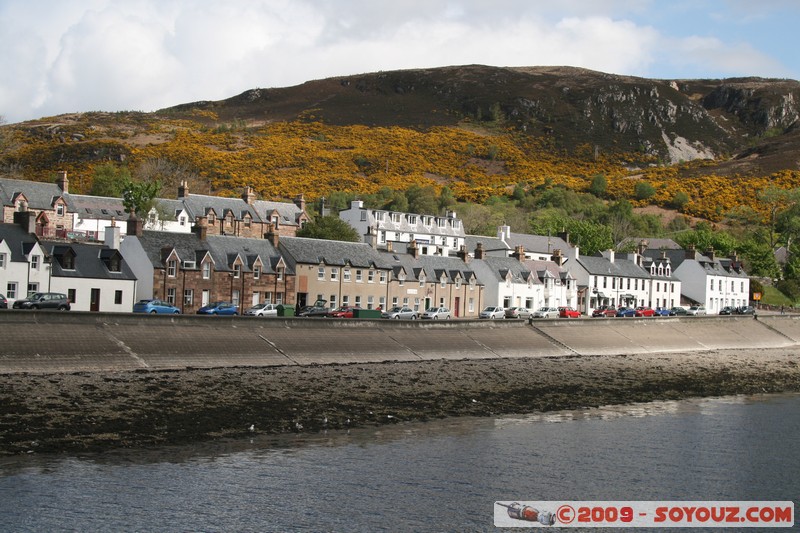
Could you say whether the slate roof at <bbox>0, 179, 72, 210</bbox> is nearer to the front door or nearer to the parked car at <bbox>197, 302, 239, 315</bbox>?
the parked car at <bbox>197, 302, 239, 315</bbox>

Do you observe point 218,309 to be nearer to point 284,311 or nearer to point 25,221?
point 284,311

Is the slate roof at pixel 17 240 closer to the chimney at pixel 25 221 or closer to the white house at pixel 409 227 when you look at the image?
the chimney at pixel 25 221

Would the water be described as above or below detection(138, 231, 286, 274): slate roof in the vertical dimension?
below

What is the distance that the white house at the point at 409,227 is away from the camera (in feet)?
434

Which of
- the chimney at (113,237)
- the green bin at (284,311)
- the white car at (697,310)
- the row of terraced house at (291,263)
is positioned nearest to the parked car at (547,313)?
the row of terraced house at (291,263)

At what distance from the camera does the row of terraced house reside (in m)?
69.1

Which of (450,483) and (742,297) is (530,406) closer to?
(450,483)

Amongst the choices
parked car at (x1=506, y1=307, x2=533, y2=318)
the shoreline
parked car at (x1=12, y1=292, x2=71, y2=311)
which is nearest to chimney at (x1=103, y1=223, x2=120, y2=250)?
parked car at (x1=12, y1=292, x2=71, y2=311)

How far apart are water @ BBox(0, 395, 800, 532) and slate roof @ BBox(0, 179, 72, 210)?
7483 cm

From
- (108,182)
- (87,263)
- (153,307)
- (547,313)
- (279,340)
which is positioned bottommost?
(279,340)

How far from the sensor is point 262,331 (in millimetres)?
58281

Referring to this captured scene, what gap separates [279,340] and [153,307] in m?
13.8

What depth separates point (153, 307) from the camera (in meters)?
67.1

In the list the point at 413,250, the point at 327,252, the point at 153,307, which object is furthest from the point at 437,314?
the point at 153,307
